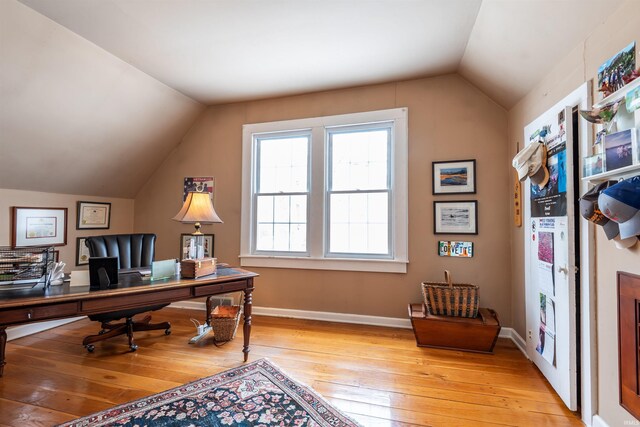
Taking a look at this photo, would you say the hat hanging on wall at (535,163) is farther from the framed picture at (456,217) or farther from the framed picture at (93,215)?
the framed picture at (93,215)

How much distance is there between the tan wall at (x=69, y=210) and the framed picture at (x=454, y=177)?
13.3ft

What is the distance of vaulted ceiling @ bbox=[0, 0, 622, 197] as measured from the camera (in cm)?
202

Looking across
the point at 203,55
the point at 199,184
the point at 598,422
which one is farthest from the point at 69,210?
the point at 598,422

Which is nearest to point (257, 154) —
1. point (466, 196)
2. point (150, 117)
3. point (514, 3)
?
point (150, 117)

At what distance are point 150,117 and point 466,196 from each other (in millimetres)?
3607

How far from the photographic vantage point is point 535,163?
6.75ft

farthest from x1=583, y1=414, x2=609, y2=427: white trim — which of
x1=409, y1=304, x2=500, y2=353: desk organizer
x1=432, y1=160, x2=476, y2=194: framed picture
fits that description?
x1=432, y1=160, x2=476, y2=194: framed picture

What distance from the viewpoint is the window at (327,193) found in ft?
10.5

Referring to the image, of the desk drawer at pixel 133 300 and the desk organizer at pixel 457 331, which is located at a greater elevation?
the desk drawer at pixel 133 300

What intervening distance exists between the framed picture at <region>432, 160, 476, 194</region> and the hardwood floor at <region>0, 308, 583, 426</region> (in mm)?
1519

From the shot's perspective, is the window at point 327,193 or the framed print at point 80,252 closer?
the window at point 327,193

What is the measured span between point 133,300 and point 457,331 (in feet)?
8.39

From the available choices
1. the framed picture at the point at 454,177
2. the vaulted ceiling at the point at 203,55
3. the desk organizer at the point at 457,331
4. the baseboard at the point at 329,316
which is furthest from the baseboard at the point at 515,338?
the vaulted ceiling at the point at 203,55

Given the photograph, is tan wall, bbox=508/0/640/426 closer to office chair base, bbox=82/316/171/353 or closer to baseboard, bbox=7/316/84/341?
office chair base, bbox=82/316/171/353
